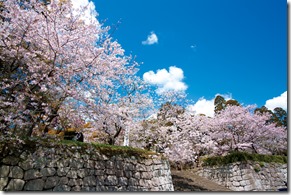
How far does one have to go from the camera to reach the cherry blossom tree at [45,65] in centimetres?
348

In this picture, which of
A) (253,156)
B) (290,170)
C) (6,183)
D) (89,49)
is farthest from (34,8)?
(253,156)

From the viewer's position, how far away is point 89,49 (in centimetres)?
424

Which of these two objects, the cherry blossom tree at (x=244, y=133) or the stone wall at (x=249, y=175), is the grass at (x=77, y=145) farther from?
the cherry blossom tree at (x=244, y=133)

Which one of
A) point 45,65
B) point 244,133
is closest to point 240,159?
point 244,133

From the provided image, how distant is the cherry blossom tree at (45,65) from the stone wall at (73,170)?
0.45 meters

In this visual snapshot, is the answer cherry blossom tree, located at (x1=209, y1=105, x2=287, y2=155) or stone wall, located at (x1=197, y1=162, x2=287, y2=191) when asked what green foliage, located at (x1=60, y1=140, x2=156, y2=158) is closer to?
stone wall, located at (x1=197, y1=162, x2=287, y2=191)

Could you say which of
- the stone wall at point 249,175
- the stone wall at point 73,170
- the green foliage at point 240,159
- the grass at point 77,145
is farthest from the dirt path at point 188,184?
the grass at point 77,145

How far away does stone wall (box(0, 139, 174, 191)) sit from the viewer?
12.0 ft

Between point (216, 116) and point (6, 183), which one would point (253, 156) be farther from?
point (6, 183)

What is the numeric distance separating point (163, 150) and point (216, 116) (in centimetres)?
568

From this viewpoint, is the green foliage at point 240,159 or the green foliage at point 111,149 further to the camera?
the green foliage at point 240,159

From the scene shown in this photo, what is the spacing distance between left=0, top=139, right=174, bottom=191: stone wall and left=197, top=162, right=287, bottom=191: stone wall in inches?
145

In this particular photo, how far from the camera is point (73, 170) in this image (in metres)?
4.48

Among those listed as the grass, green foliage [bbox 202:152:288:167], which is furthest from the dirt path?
the grass
